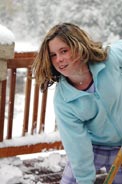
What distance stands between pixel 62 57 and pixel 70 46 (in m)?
0.07

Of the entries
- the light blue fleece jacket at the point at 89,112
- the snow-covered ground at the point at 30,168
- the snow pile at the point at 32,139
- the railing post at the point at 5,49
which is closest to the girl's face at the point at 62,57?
the light blue fleece jacket at the point at 89,112

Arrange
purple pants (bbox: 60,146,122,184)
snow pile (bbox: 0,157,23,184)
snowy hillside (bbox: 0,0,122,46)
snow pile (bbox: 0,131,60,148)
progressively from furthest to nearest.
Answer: snowy hillside (bbox: 0,0,122,46)
snow pile (bbox: 0,131,60,148)
snow pile (bbox: 0,157,23,184)
purple pants (bbox: 60,146,122,184)

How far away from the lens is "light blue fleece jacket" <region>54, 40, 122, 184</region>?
2.33m

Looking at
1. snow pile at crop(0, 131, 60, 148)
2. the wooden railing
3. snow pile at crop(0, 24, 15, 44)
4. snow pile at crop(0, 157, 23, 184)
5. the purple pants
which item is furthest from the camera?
snow pile at crop(0, 131, 60, 148)

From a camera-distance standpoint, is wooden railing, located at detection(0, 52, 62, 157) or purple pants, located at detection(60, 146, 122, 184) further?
wooden railing, located at detection(0, 52, 62, 157)

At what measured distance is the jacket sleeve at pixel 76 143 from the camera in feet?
7.79

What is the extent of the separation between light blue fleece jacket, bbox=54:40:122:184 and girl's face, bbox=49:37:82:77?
0.11 meters

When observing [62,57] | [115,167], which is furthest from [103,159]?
[62,57]

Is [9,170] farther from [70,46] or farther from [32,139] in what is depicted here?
[70,46]

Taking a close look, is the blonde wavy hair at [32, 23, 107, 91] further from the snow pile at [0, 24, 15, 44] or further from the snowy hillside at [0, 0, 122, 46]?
the snowy hillside at [0, 0, 122, 46]

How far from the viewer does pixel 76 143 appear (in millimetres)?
2398

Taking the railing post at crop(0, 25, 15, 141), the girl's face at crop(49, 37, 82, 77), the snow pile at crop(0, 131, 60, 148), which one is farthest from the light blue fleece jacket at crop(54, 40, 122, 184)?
the snow pile at crop(0, 131, 60, 148)

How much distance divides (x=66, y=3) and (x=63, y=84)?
1988 centimetres

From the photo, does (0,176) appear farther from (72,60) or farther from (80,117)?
(72,60)
